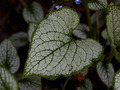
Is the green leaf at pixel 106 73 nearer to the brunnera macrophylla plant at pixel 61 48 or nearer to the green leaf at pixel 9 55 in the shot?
the brunnera macrophylla plant at pixel 61 48

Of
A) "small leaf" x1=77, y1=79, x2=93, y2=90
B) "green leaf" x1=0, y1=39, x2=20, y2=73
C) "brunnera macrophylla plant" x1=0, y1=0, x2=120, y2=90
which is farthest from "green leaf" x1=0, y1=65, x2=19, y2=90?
"small leaf" x1=77, y1=79, x2=93, y2=90

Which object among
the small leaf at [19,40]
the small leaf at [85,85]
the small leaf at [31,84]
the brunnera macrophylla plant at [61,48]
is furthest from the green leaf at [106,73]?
the small leaf at [19,40]

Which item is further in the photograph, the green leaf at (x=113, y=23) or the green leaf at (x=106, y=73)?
the green leaf at (x=106, y=73)

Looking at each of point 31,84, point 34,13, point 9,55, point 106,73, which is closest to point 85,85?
point 106,73

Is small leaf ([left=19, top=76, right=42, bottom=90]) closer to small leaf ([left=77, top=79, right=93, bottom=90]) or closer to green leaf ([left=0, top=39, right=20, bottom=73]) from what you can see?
green leaf ([left=0, top=39, right=20, bottom=73])

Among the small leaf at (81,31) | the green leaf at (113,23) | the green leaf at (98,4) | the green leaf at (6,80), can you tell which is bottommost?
the green leaf at (6,80)

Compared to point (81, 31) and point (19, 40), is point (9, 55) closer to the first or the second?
point (19, 40)

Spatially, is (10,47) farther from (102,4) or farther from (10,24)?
(10,24)

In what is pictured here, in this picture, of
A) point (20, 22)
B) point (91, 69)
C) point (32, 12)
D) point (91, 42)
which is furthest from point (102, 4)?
point (20, 22)
